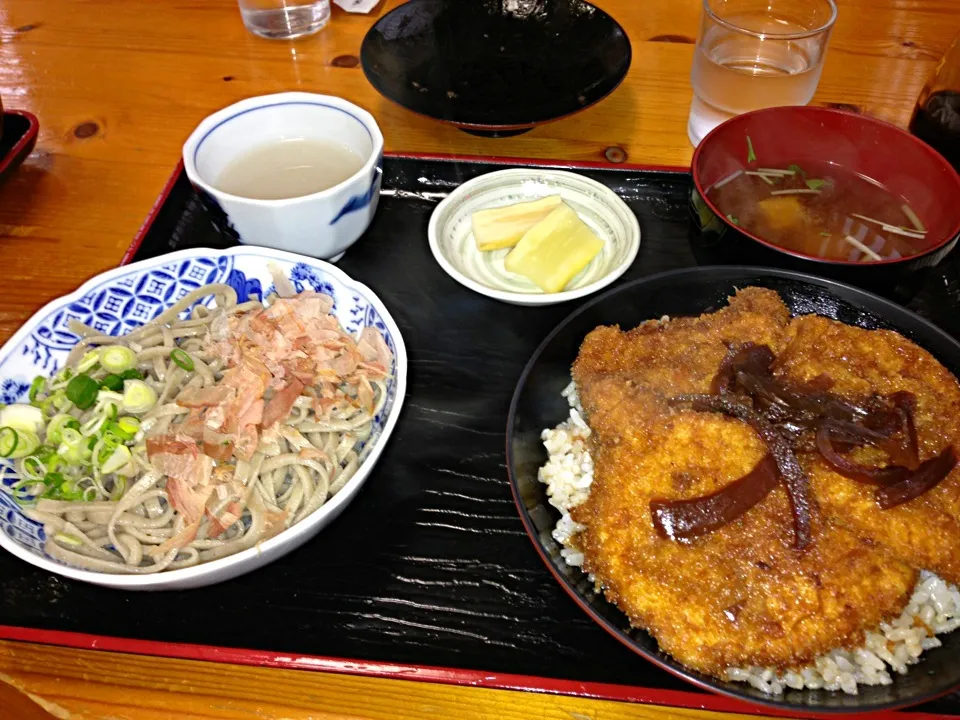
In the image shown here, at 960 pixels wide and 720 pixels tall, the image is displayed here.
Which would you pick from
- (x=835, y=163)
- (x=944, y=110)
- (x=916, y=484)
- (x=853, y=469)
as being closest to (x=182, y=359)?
(x=853, y=469)

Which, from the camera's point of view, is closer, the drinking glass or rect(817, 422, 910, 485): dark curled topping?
rect(817, 422, 910, 485): dark curled topping

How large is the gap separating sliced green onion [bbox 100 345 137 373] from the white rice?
90cm

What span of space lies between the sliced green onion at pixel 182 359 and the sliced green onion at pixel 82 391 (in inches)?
6.3

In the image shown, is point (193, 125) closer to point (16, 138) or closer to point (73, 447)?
point (16, 138)

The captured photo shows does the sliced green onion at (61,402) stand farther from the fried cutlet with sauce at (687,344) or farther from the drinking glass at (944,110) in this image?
the drinking glass at (944,110)

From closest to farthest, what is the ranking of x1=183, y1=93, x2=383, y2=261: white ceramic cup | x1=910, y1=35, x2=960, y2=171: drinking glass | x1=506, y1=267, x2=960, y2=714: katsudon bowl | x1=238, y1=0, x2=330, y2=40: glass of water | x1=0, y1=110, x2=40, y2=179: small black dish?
x1=506, y1=267, x2=960, y2=714: katsudon bowl < x1=183, y1=93, x2=383, y2=261: white ceramic cup < x1=910, y1=35, x2=960, y2=171: drinking glass < x1=0, y1=110, x2=40, y2=179: small black dish < x1=238, y1=0, x2=330, y2=40: glass of water

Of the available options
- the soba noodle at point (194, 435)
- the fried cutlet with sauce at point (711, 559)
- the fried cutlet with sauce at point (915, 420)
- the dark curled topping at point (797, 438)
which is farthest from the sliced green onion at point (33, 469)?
the fried cutlet with sauce at point (915, 420)

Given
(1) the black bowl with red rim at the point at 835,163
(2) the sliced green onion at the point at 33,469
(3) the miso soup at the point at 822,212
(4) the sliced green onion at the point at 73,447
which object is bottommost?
(2) the sliced green onion at the point at 33,469

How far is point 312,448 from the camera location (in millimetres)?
1455

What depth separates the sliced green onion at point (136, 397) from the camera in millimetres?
1467

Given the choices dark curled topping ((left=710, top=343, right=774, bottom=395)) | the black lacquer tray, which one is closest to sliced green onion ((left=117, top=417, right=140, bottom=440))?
the black lacquer tray

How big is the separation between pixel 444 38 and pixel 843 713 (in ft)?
6.93

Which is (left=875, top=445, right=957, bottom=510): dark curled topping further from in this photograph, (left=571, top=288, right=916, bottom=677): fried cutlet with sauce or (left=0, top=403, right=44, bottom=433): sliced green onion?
(left=0, top=403, right=44, bottom=433): sliced green onion

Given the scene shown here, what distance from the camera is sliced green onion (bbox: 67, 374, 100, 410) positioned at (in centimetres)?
143
